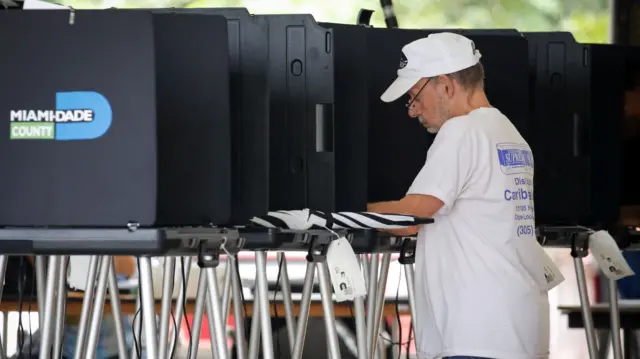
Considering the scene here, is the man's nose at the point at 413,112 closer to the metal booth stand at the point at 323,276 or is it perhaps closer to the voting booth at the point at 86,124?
the metal booth stand at the point at 323,276

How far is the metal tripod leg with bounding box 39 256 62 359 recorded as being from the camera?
9.61 feet

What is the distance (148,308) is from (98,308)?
49cm

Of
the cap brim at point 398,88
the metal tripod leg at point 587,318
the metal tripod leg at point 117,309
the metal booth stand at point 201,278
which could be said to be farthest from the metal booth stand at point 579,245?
the metal tripod leg at point 117,309

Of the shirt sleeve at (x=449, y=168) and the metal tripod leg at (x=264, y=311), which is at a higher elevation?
the shirt sleeve at (x=449, y=168)

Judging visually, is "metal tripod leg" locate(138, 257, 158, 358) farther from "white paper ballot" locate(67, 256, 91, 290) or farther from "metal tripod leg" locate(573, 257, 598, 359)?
"metal tripod leg" locate(573, 257, 598, 359)

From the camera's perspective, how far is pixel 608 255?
3256 millimetres

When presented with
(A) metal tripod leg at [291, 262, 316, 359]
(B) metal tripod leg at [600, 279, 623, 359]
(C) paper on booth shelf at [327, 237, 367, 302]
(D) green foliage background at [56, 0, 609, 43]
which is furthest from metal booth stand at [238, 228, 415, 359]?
(D) green foliage background at [56, 0, 609, 43]

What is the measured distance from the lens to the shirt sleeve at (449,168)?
259 centimetres

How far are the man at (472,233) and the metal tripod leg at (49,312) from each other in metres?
0.80

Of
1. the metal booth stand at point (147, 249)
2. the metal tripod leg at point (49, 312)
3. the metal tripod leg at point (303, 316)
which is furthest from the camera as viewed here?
the metal tripod leg at point (303, 316)

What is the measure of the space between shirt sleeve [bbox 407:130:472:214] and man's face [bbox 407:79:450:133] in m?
0.12

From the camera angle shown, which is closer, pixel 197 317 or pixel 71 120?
pixel 71 120

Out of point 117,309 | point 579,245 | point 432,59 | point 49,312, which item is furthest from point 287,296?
point 432,59

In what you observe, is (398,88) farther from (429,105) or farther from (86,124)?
(86,124)
